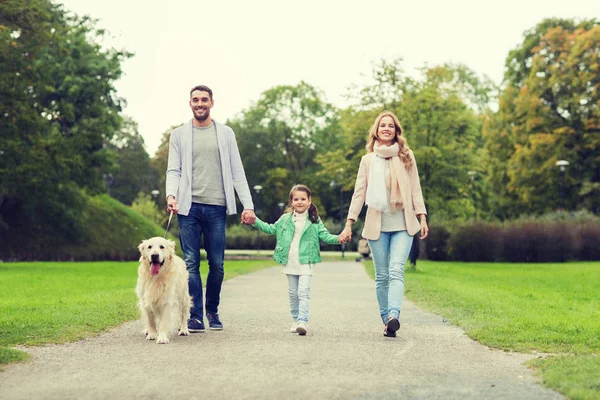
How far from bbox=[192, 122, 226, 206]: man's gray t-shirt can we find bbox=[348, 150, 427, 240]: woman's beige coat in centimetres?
140

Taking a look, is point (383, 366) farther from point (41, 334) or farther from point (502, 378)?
point (41, 334)

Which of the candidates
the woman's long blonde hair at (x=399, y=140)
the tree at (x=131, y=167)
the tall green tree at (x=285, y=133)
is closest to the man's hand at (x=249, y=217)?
the woman's long blonde hair at (x=399, y=140)

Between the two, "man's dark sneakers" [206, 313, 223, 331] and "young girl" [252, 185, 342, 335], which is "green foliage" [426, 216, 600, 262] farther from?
"man's dark sneakers" [206, 313, 223, 331]

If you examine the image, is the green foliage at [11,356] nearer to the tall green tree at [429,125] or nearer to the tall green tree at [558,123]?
the tall green tree at [429,125]

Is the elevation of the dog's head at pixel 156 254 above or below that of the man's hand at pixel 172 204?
below

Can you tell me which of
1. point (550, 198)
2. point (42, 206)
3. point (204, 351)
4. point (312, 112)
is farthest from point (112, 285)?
point (312, 112)

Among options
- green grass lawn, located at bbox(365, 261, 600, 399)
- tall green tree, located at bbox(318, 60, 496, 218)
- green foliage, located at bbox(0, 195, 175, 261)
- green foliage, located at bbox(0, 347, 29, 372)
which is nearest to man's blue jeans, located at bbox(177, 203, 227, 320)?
green foliage, located at bbox(0, 347, 29, 372)

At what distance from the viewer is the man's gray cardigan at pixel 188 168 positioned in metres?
8.45

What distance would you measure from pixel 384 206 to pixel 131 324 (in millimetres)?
3285

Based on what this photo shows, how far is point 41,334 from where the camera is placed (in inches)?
323

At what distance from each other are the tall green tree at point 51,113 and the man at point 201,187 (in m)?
21.4

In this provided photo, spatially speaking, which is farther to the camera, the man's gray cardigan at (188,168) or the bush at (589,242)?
the bush at (589,242)

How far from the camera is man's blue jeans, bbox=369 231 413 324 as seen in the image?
27.1 ft

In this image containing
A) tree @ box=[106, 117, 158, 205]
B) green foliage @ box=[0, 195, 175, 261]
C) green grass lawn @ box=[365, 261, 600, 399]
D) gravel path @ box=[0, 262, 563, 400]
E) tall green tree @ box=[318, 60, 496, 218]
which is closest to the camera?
gravel path @ box=[0, 262, 563, 400]
